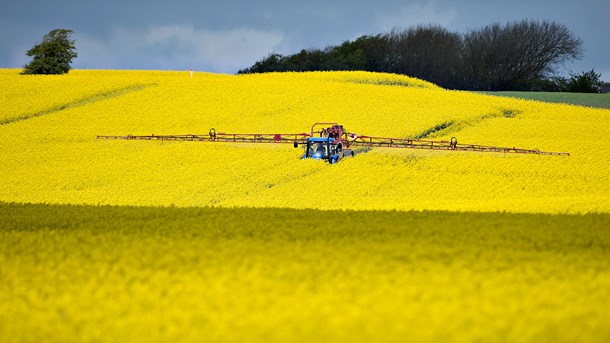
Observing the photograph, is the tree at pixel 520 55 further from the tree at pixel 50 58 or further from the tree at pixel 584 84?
the tree at pixel 50 58

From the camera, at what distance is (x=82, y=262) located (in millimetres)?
10766

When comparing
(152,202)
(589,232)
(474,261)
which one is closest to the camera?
(474,261)

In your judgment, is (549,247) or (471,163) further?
(471,163)

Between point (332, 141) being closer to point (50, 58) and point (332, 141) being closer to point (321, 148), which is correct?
point (321, 148)

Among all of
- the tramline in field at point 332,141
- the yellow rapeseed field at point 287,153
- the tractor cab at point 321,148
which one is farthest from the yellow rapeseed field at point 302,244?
the tractor cab at point 321,148

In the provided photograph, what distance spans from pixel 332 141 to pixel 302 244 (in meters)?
18.7

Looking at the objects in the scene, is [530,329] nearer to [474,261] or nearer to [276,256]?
[474,261]

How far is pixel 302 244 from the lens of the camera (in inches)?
468

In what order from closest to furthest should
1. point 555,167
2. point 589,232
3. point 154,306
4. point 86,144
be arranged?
point 154,306
point 589,232
point 555,167
point 86,144

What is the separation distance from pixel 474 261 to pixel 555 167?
22.1 metres

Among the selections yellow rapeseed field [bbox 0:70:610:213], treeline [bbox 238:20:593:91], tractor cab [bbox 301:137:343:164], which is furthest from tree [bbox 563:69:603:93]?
tractor cab [bbox 301:137:343:164]

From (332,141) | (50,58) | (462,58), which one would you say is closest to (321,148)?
(332,141)

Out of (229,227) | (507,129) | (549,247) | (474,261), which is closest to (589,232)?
(549,247)

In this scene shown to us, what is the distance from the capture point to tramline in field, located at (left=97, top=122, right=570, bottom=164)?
99.7 ft
